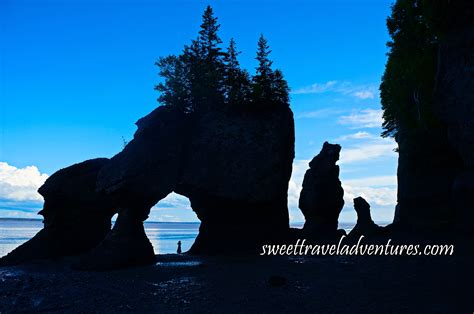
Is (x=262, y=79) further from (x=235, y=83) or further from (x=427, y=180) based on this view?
(x=427, y=180)

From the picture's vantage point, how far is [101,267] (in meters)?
20.4

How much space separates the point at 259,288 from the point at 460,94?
18.0 m

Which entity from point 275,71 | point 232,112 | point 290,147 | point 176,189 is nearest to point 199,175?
point 176,189

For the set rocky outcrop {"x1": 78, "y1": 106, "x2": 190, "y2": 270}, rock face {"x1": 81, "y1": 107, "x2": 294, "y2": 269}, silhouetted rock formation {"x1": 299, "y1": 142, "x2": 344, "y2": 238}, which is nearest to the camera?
rocky outcrop {"x1": 78, "y1": 106, "x2": 190, "y2": 270}

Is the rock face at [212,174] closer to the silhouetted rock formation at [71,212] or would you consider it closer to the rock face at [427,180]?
the silhouetted rock formation at [71,212]

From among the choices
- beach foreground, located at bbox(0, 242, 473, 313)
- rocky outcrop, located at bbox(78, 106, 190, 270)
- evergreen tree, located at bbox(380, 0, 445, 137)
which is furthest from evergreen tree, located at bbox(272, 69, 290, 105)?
beach foreground, located at bbox(0, 242, 473, 313)

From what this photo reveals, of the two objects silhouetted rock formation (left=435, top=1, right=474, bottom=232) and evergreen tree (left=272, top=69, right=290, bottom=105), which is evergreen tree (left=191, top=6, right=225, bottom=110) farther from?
silhouetted rock formation (left=435, top=1, right=474, bottom=232)

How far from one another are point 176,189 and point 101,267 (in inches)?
371

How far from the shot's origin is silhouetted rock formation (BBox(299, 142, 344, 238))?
38.1 meters

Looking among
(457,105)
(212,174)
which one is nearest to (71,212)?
(212,174)

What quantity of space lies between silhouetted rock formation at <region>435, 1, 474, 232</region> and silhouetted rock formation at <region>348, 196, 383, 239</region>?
31.0 feet

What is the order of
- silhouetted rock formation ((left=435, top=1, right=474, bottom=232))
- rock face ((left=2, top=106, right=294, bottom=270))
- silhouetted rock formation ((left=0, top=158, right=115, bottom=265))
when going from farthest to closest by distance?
silhouetted rock formation ((left=0, top=158, right=115, bottom=265)) → rock face ((left=2, top=106, right=294, bottom=270)) → silhouetted rock formation ((left=435, top=1, right=474, bottom=232))

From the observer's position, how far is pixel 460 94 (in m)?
23.5

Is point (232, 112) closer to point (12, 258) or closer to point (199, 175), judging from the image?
point (199, 175)
